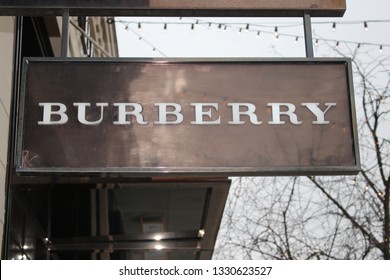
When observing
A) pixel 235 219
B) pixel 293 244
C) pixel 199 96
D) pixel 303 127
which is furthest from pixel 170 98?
pixel 235 219

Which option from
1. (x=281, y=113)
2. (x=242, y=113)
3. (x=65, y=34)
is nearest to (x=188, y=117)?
(x=242, y=113)

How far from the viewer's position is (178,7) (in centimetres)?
333

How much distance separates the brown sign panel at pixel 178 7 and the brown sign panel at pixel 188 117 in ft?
0.91

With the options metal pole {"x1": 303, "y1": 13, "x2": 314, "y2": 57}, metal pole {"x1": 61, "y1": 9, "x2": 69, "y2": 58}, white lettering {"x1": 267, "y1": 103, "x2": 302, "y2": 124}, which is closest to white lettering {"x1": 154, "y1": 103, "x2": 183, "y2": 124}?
white lettering {"x1": 267, "y1": 103, "x2": 302, "y2": 124}

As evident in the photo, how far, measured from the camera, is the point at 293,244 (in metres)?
11.3

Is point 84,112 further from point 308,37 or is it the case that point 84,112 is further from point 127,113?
point 308,37

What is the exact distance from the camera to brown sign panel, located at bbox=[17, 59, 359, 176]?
3.02m

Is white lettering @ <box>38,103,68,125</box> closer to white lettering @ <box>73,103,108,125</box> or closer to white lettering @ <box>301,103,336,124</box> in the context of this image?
white lettering @ <box>73,103,108,125</box>

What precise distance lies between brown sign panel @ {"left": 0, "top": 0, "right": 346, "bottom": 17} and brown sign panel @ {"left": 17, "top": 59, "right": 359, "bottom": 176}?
277 millimetres

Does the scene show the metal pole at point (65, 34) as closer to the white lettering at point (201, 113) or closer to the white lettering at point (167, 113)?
the white lettering at point (167, 113)

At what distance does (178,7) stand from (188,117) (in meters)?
0.57

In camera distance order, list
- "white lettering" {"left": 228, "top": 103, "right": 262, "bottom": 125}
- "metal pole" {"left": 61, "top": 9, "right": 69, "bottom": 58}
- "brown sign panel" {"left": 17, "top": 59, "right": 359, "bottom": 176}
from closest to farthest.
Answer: "brown sign panel" {"left": 17, "top": 59, "right": 359, "bottom": 176}, "white lettering" {"left": 228, "top": 103, "right": 262, "bottom": 125}, "metal pole" {"left": 61, "top": 9, "right": 69, "bottom": 58}

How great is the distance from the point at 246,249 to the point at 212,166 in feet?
29.6

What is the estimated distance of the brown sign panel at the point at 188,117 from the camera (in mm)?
3016
